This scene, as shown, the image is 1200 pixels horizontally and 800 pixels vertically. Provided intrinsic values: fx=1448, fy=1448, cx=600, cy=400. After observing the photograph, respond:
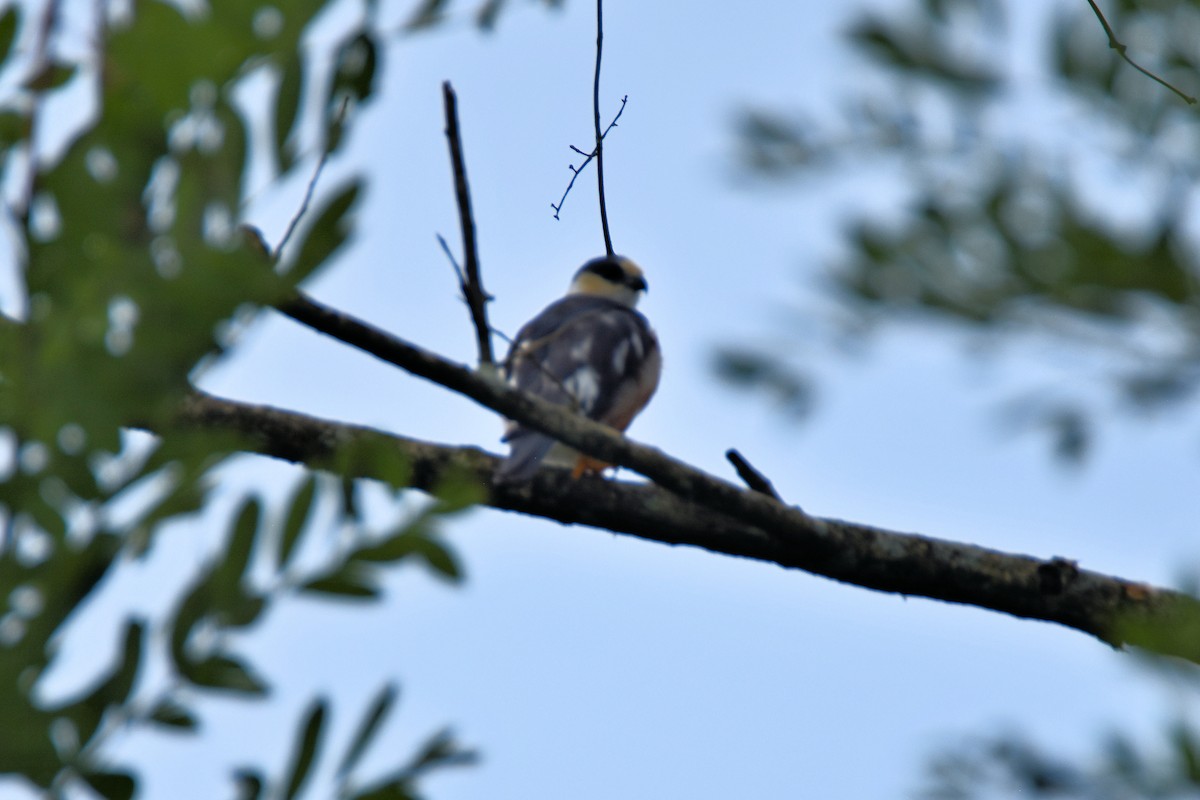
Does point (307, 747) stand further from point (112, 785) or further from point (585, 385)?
point (585, 385)

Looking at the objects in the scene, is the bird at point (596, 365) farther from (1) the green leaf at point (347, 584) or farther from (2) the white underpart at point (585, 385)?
(1) the green leaf at point (347, 584)

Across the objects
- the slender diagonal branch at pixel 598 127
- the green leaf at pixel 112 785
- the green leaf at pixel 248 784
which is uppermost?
the slender diagonal branch at pixel 598 127

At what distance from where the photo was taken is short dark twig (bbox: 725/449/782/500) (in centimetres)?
375

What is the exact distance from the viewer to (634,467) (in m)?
3.12

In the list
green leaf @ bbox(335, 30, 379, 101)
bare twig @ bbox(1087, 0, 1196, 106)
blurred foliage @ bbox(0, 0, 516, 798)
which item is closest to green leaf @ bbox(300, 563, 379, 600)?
blurred foliage @ bbox(0, 0, 516, 798)

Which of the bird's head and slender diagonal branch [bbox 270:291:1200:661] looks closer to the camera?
slender diagonal branch [bbox 270:291:1200:661]

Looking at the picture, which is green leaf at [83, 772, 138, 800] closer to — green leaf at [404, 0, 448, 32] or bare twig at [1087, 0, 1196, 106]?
green leaf at [404, 0, 448, 32]

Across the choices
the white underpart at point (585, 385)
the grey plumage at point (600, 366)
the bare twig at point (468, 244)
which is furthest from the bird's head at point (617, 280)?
the bare twig at point (468, 244)

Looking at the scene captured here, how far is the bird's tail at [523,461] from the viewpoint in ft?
12.6

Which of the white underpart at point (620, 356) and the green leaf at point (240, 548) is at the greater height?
the white underpart at point (620, 356)

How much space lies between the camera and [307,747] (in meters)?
1.14

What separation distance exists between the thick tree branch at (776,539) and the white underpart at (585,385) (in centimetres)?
153

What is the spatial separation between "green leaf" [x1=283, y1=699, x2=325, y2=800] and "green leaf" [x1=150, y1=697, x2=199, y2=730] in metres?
0.09

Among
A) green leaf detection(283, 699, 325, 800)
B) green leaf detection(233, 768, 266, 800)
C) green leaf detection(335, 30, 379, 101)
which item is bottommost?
green leaf detection(233, 768, 266, 800)
